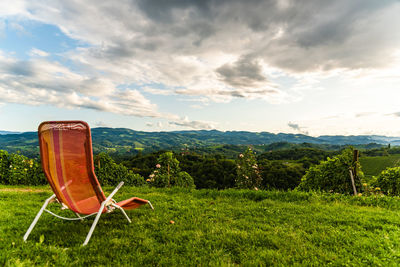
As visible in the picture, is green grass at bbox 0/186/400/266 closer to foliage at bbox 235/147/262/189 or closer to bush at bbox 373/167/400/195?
bush at bbox 373/167/400/195

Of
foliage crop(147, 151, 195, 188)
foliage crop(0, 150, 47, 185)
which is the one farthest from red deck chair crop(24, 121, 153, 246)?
foliage crop(0, 150, 47, 185)

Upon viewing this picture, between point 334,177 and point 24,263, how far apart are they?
8.90 meters

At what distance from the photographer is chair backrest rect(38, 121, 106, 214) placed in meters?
3.36

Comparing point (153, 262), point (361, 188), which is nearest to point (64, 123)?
point (153, 262)

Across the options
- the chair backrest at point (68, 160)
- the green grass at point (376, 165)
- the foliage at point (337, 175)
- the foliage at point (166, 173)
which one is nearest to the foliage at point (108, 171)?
the foliage at point (166, 173)

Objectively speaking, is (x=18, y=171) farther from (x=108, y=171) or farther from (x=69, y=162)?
(x=69, y=162)

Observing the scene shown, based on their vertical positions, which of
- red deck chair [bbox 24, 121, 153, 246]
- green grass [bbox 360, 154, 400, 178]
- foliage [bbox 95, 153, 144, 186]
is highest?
red deck chair [bbox 24, 121, 153, 246]

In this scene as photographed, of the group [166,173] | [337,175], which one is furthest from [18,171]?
[337,175]

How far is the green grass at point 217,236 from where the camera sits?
2.70 metres

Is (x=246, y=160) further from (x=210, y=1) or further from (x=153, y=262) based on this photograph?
(x=153, y=262)

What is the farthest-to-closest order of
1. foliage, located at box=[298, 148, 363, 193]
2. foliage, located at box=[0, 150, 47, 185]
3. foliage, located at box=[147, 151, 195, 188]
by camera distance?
1. foliage, located at box=[147, 151, 195, 188]
2. foliage, located at box=[0, 150, 47, 185]
3. foliage, located at box=[298, 148, 363, 193]

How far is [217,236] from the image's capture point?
11.3ft

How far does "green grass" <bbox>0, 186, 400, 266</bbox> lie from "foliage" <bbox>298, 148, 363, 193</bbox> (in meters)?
1.86

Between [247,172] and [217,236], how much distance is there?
7558 mm
